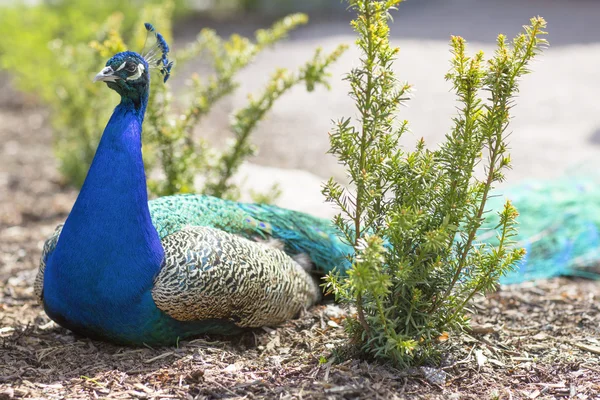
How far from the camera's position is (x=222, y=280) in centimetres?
324

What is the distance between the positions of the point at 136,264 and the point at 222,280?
1.25 feet

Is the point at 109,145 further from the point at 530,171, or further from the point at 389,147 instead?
the point at 530,171

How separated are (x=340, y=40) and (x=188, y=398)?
8.49m

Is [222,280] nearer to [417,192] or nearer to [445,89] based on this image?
[417,192]

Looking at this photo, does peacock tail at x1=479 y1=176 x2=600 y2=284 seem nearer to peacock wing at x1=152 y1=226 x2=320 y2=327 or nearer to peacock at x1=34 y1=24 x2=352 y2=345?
peacock wing at x1=152 y1=226 x2=320 y2=327

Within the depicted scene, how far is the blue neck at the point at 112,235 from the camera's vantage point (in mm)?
3133

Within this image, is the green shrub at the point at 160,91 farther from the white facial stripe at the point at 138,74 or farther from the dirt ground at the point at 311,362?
the dirt ground at the point at 311,362

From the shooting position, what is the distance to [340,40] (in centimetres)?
Answer: 1067

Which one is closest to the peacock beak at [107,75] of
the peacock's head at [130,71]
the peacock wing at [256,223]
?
the peacock's head at [130,71]

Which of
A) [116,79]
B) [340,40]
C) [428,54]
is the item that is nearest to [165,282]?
[116,79]

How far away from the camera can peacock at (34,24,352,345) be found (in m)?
3.14

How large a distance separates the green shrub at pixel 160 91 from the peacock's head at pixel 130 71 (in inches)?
39.5

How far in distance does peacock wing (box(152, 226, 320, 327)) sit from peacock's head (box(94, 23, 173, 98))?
70cm

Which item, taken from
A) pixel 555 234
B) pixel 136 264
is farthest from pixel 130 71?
pixel 555 234
